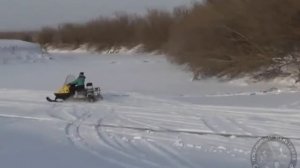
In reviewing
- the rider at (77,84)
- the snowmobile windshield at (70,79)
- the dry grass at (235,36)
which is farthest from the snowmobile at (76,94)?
the dry grass at (235,36)

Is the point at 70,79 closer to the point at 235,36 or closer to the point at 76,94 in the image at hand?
the point at 76,94

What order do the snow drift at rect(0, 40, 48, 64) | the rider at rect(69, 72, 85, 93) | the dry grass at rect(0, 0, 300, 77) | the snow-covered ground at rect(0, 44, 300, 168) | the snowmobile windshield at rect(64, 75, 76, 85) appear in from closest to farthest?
the snow-covered ground at rect(0, 44, 300, 168) < the rider at rect(69, 72, 85, 93) < the snowmobile windshield at rect(64, 75, 76, 85) < the dry grass at rect(0, 0, 300, 77) < the snow drift at rect(0, 40, 48, 64)

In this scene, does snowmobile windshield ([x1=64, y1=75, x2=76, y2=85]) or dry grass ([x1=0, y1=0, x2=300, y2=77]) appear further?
dry grass ([x1=0, y1=0, x2=300, y2=77])

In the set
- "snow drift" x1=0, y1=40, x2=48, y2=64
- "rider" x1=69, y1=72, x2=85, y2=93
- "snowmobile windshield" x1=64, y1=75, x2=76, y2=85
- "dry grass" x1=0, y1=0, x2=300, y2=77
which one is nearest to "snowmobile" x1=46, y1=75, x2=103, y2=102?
"rider" x1=69, y1=72, x2=85, y2=93

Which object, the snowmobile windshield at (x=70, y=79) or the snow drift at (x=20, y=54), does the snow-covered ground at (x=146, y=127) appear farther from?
the snow drift at (x=20, y=54)

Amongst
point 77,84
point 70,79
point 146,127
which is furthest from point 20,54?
point 146,127

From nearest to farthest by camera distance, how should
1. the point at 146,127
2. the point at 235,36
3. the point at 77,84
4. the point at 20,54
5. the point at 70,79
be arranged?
the point at 146,127 < the point at 77,84 < the point at 70,79 < the point at 235,36 < the point at 20,54

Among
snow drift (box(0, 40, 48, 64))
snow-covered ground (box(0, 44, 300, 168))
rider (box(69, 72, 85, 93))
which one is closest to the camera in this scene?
snow-covered ground (box(0, 44, 300, 168))

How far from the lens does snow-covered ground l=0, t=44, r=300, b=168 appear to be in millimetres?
9633

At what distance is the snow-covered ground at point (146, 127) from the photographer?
9.63 metres

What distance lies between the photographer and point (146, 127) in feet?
43.2

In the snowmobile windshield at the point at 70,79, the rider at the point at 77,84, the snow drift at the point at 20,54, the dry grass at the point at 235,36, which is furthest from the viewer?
the snow drift at the point at 20,54

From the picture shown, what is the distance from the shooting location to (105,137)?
11.9m

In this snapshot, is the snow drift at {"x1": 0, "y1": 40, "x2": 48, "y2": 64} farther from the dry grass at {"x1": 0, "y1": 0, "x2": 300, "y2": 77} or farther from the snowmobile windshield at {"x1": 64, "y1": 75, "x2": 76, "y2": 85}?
the snowmobile windshield at {"x1": 64, "y1": 75, "x2": 76, "y2": 85}
